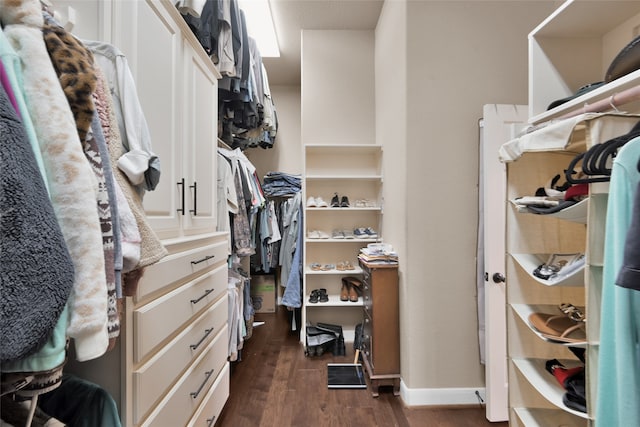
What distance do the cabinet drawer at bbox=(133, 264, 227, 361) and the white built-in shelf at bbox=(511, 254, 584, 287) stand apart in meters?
1.38

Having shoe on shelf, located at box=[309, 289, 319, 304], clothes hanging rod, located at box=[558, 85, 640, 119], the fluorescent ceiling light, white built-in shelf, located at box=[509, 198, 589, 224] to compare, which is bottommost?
shoe on shelf, located at box=[309, 289, 319, 304]

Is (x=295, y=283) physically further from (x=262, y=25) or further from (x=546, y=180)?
(x=262, y=25)

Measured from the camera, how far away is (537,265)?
1.15 m

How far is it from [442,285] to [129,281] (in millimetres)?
1731

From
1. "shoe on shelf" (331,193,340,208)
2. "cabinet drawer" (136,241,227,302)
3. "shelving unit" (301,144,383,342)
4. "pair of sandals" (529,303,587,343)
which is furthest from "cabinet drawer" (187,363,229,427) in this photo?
"shoe on shelf" (331,193,340,208)

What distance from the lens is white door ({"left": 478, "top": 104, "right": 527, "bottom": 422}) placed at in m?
1.63

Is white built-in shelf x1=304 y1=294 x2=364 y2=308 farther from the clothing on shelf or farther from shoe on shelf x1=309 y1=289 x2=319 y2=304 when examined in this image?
the clothing on shelf

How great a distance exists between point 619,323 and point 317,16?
3.06m

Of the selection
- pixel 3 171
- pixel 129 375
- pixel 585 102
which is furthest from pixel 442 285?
pixel 3 171

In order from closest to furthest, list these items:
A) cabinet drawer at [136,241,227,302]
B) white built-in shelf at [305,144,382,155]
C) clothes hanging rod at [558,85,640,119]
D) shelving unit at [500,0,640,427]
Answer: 1. clothes hanging rod at [558,85,640,119]
2. cabinet drawer at [136,241,227,302]
3. shelving unit at [500,0,640,427]
4. white built-in shelf at [305,144,382,155]

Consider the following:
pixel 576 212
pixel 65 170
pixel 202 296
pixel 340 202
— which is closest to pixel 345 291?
pixel 340 202

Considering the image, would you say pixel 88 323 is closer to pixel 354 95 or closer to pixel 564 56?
pixel 564 56

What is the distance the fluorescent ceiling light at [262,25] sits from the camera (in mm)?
2447

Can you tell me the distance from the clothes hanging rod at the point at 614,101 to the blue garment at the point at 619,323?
0.22 metres
